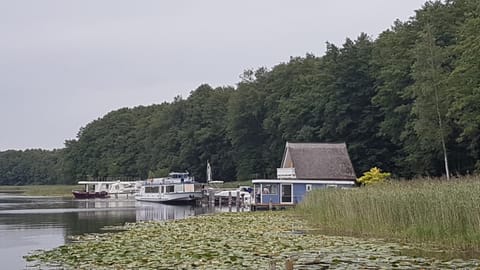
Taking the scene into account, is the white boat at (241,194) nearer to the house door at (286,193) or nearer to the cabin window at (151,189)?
the house door at (286,193)

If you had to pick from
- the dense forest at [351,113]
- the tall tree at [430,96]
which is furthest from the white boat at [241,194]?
the tall tree at [430,96]

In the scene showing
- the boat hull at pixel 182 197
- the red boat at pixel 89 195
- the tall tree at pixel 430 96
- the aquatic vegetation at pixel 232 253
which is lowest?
the aquatic vegetation at pixel 232 253

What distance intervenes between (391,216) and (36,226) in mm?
24574

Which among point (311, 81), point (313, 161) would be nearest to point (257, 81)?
point (311, 81)

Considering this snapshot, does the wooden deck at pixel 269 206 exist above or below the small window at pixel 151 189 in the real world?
below

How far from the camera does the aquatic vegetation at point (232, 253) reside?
19.0 m

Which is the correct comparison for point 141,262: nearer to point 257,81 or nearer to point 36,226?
point 36,226

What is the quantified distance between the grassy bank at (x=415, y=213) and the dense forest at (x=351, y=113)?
75.9 feet

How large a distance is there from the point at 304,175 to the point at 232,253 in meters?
41.9

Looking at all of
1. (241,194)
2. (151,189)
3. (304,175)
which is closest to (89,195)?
(151,189)

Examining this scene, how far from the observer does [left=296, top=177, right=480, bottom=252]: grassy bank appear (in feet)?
72.1

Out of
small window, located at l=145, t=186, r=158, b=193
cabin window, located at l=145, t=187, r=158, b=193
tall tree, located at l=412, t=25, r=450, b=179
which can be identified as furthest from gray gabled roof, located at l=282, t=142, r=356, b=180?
cabin window, located at l=145, t=187, r=158, b=193

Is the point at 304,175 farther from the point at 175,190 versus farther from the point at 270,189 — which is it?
the point at 175,190

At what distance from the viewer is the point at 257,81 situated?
111 metres
